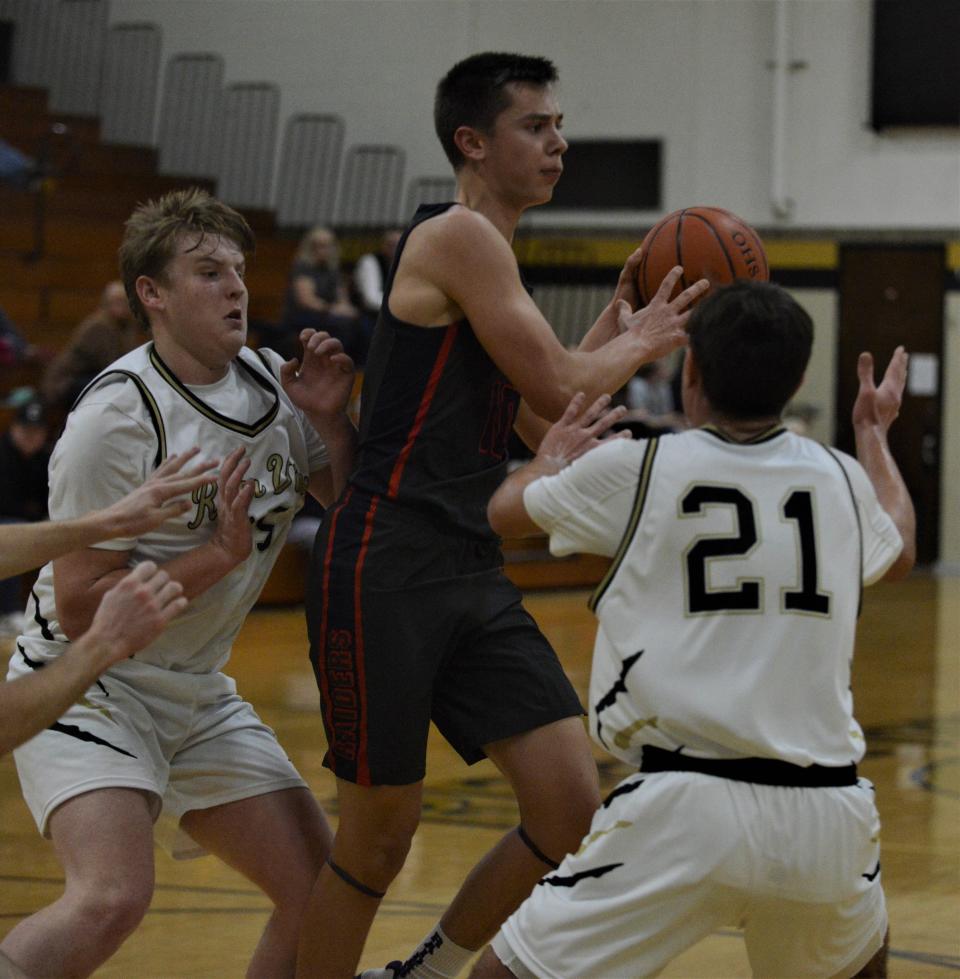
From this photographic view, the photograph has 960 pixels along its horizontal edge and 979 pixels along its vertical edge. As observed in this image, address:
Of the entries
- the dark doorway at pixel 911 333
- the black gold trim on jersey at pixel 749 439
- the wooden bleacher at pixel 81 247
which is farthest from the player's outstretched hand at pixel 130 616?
the dark doorway at pixel 911 333

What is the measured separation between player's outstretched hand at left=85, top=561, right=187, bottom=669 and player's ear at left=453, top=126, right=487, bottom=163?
3.99ft

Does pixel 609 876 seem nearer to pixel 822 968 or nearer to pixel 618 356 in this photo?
pixel 822 968

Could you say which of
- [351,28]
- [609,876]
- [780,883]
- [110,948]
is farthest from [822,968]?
[351,28]

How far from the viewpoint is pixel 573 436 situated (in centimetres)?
291

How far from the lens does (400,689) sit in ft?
10.9

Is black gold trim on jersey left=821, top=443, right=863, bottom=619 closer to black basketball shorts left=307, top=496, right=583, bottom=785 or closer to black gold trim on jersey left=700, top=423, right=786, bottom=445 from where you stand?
black gold trim on jersey left=700, top=423, right=786, bottom=445

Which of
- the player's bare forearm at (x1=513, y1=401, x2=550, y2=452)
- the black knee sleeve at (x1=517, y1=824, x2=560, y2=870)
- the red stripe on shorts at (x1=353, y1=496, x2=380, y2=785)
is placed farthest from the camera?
the player's bare forearm at (x1=513, y1=401, x2=550, y2=452)

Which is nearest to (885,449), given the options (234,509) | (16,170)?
(234,509)

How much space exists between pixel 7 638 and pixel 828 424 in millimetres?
8788

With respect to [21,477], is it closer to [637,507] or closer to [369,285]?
[369,285]

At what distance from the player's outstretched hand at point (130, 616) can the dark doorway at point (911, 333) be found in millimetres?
13779

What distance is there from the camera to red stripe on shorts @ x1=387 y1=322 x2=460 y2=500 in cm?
334

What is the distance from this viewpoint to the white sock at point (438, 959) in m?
3.58

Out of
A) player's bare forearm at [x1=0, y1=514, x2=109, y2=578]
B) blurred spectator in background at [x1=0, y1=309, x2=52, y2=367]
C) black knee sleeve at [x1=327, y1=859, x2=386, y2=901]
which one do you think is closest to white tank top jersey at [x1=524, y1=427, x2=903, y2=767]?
player's bare forearm at [x1=0, y1=514, x2=109, y2=578]
